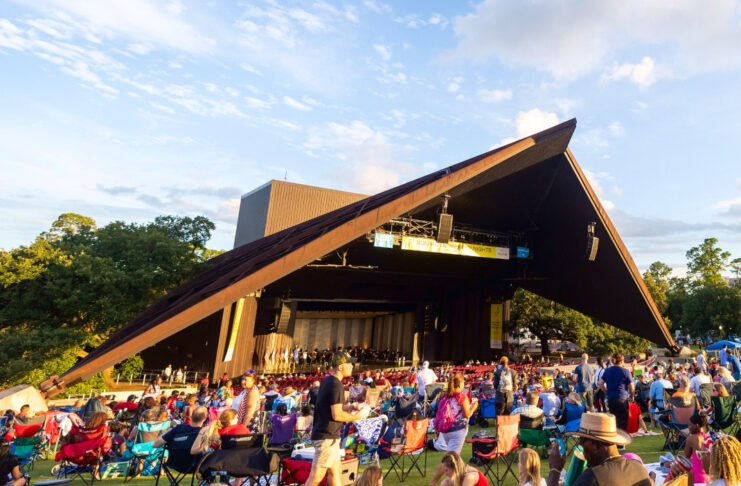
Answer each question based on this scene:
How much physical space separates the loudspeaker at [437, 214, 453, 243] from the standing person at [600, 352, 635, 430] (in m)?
8.55

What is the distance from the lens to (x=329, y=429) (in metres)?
3.77

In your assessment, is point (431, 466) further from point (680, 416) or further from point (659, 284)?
point (659, 284)

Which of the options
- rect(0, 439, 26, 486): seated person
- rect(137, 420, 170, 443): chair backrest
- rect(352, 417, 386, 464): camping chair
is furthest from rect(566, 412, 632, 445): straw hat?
→ rect(0, 439, 26, 486): seated person

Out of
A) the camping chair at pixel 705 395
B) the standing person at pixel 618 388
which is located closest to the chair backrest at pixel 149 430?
the standing person at pixel 618 388

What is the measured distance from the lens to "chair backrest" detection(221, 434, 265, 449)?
4.01m

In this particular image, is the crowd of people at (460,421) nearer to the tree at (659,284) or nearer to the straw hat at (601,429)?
the straw hat at (601,429)

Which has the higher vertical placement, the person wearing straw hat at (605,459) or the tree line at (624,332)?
the tree line at (624,332)

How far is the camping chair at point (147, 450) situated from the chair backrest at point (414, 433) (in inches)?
109

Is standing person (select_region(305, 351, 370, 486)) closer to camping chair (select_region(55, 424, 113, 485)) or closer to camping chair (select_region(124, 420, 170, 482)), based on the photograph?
camping chair (select_region(124, 420, 170, 482))

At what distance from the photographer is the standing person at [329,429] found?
376 centimetres

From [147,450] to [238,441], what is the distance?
1882mm

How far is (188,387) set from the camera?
16359mm

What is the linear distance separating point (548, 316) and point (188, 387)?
23.3 meters

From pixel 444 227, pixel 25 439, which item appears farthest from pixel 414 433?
pixel 444 227
